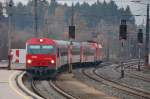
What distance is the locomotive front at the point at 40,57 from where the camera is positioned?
113 ft

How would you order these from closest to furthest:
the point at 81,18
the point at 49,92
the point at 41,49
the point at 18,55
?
the point at 49,92 < the point at 41,49 < the point at 18,55 < the point at 81,18

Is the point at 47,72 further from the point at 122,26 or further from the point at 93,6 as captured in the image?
the point at 93,6

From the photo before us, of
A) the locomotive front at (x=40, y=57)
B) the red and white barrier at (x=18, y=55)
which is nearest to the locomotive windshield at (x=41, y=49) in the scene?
the locomotive front at (x=40, y=57)

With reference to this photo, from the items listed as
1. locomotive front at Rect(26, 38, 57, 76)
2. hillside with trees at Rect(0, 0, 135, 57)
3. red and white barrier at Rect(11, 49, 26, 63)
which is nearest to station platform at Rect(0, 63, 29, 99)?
locomotive front at Rect(26, 38, 57, 76)

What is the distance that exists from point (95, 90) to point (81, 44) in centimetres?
2501

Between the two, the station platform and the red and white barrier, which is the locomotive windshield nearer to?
the station platform

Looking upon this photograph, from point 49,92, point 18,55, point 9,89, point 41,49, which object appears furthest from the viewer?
point 18,55

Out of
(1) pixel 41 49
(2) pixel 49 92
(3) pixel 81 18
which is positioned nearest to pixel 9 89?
(2) pixel 49 92

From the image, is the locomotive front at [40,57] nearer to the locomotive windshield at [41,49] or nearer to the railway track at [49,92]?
the locomotive windshield at [41,49]

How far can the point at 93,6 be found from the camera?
609 ft

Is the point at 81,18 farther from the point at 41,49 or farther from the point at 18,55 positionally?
the point at 41,49

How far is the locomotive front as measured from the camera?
34.3m

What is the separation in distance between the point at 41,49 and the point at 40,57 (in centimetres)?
75

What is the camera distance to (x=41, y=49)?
1383 inches
